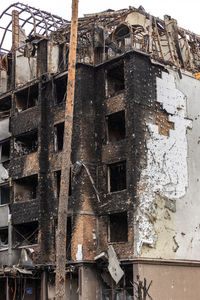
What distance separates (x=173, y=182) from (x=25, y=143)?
10249 millimetres

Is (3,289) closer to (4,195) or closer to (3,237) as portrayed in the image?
(3,237)

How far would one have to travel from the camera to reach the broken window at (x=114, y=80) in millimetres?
29703

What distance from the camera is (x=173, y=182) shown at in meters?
28.5

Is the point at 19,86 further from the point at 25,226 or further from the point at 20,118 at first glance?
the point at 25,226

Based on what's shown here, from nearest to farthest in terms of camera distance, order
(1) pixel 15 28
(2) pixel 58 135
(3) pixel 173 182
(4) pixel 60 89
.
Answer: (3) pixel 173 182 → (2) pixel 58 135 → (4) pixel 60 89 → (1) pixel 15 28

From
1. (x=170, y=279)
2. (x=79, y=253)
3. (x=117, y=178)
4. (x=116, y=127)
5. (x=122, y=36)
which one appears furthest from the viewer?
(x=122, y=36)

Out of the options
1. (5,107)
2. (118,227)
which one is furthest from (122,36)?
(118,227)

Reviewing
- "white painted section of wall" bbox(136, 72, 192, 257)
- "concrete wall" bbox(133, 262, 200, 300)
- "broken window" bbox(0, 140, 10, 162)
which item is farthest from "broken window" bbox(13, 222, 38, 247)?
"concrete wall" bbox(133, 262, 200, 300)

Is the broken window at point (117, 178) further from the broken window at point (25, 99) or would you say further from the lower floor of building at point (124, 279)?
the broken window at point (25, 99)

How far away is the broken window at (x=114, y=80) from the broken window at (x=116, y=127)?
3.95 ft

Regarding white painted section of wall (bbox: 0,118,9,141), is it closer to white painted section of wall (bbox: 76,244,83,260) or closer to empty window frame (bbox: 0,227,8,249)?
empty window frame (bbox: 0,227,8,249)

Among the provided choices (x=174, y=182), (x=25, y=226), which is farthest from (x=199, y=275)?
(x=25, y=226)

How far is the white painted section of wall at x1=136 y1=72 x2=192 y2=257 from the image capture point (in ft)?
87.8

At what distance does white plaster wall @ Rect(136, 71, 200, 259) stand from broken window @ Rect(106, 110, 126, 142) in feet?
6.96
